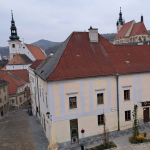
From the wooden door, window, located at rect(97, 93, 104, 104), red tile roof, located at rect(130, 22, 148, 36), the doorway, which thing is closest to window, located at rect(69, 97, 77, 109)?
the doorway

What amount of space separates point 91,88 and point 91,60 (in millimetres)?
3262

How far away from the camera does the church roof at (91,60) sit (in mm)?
16172

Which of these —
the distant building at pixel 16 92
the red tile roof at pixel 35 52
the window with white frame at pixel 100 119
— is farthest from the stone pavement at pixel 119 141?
the red tile roof at pixel 35 52

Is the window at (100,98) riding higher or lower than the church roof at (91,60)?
lower

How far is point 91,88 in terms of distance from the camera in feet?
55.0

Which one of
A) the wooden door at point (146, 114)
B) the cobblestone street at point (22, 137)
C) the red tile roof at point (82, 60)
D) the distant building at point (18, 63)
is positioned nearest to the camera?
the red tile roof at point (82, 60)

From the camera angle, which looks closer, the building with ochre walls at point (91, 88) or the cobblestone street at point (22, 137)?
the building with ochre walls at point (91, 88)

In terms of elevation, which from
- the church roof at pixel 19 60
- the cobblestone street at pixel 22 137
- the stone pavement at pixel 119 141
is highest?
the church roof at pixel 19 60

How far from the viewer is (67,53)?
17625mm

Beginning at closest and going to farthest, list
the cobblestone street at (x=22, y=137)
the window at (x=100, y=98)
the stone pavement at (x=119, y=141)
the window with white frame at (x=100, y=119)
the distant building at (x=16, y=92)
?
the stone pavement at (x=119, y=141) < the cobblestone street at (x=22, y=137) < the window at (x=100, y=98) < the window with white frame at (x=100, y=119) < the distant building at (x=16, y=92)

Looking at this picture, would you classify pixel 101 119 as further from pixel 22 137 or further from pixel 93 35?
pixel 93 35

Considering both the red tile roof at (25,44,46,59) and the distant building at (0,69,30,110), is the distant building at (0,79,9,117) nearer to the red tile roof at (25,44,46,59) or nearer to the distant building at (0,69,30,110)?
the distant building at (0,69,30,110)

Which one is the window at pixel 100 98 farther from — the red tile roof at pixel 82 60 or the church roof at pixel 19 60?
the church roof at pixel 19 60

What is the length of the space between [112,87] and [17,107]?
27.7 m
